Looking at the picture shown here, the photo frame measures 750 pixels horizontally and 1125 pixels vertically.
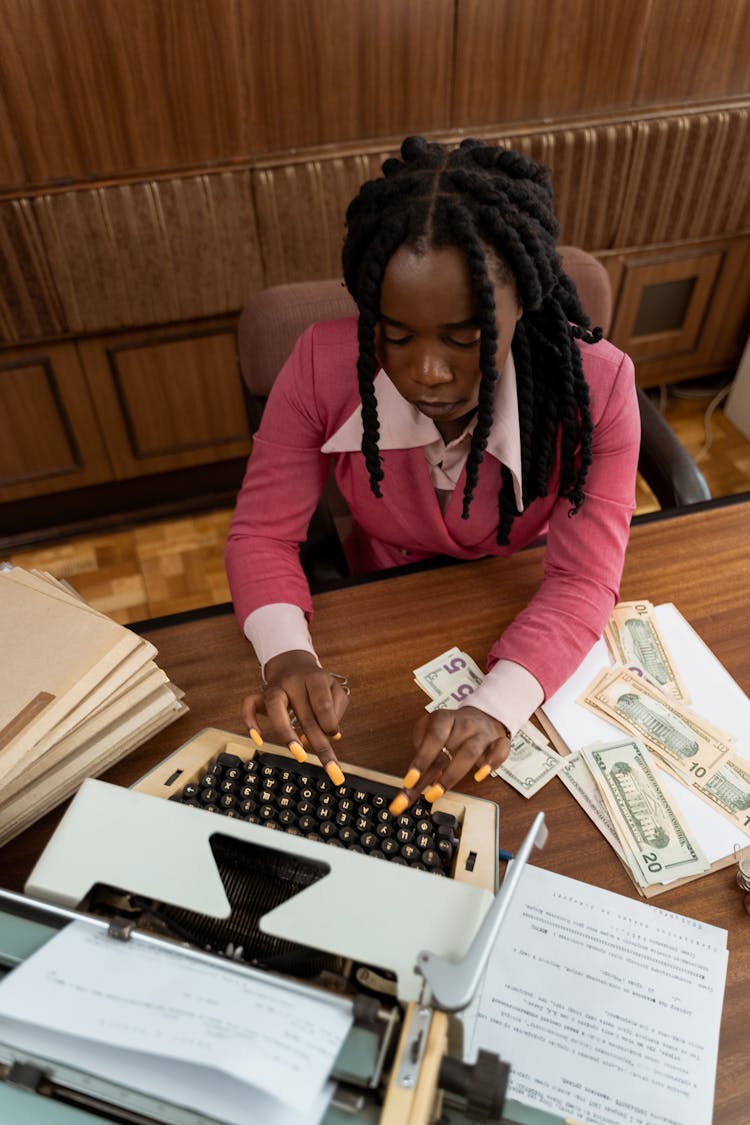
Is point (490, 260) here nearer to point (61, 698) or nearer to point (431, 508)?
point (431, 508)

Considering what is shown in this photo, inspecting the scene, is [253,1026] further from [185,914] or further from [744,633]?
[744,633]

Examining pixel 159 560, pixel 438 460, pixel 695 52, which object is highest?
pixel 695 52

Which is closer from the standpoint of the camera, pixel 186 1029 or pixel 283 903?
pixel 186 1029

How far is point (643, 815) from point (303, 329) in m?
0.95

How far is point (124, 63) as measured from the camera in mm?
1778

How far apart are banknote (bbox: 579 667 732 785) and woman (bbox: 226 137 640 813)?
0.07 m

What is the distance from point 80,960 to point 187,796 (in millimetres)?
236

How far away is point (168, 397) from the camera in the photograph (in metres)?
2.39

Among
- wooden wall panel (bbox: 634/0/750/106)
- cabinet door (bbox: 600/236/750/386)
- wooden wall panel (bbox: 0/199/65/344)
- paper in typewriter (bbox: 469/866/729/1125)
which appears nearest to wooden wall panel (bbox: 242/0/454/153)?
wooden wall panel (bbox: 634/0/750/106)

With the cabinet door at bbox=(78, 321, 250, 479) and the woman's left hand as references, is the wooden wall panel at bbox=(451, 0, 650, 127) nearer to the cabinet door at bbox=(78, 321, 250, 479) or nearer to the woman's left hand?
the cabinet door at bbox=(78, 321, 250, 479)

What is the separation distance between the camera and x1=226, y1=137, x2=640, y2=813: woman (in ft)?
2.73

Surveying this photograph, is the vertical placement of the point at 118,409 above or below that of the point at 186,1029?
below

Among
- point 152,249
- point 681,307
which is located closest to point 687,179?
point 681,307

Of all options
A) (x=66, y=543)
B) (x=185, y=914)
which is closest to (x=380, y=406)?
(x=185, y=914)
